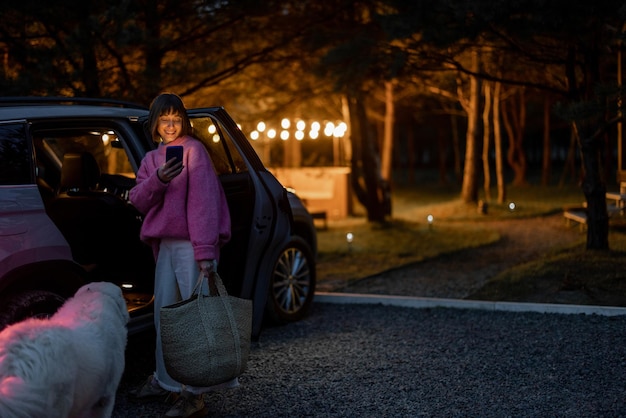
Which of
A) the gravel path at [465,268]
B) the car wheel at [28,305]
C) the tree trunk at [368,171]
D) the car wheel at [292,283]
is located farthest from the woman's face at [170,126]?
the tree trunk at [368,171]

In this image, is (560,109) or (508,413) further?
(560,109)

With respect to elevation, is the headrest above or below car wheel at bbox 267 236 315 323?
above

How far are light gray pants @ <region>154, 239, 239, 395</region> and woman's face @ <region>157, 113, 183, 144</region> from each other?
65cm

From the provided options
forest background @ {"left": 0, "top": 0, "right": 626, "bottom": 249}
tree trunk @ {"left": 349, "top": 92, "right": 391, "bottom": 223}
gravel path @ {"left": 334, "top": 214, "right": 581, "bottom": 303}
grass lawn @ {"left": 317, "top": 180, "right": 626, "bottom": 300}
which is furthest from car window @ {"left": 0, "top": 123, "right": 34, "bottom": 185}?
tree trunk @ {"left": 349, "top": 92, "right": 391, "bottom": 223}

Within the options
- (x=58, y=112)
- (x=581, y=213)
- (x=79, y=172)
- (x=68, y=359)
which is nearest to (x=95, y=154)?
(x=79, y=172)

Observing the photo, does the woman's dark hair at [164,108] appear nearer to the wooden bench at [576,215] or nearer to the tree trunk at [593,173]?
the tree trunk at [593,173]

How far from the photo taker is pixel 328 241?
1567 centimetres

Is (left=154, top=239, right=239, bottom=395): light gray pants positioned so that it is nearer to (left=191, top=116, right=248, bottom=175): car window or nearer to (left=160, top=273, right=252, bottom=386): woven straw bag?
(left=160, top=273, right=252, bottom=386): woven straw bag

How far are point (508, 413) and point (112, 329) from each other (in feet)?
8.25

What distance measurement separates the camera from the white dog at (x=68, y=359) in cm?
350

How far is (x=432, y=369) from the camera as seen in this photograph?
6.10m

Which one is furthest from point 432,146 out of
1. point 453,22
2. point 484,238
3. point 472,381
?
point 472,381

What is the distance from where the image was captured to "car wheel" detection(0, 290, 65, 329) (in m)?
4.81

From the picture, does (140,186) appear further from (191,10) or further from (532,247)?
(532,247)
